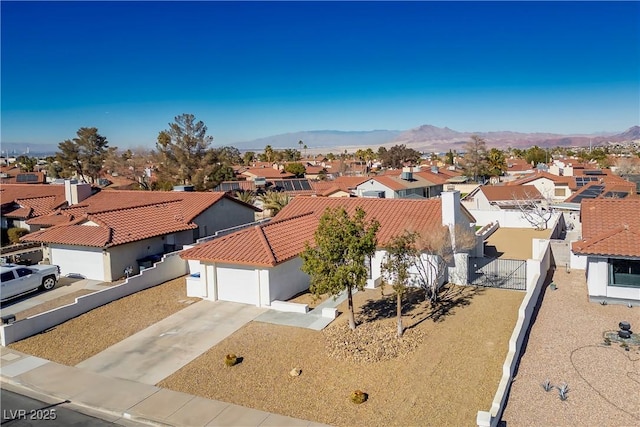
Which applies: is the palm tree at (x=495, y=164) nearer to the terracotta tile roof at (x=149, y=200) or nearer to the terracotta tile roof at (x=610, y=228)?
the terracotta tile roof at (x=149, y=200)

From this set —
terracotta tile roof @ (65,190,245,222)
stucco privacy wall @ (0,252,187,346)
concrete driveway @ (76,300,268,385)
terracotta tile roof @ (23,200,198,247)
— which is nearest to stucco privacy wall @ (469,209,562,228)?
terracotta tile roof @ (65,190,245,222)

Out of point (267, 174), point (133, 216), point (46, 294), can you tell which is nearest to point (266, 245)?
point (133, 216)

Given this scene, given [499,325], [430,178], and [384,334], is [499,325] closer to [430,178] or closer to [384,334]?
[384,334]

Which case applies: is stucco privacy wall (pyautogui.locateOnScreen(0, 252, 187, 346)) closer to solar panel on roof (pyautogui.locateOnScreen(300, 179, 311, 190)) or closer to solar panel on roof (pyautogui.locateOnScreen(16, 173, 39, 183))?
solar panel on roof (pyautogui.locateOnScreen(300, 179, 311, 190))

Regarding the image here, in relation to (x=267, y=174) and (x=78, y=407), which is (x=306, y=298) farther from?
(x=267, y=174)

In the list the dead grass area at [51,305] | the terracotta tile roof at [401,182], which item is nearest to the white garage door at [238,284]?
the dead grass area at [51,305]
